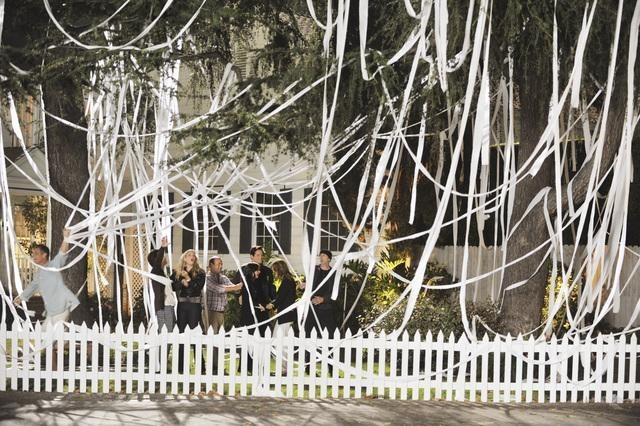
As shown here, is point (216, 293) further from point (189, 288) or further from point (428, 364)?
point (428, 364)

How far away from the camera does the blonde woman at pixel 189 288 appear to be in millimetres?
12586

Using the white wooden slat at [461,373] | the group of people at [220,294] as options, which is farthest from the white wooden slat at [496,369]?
the group of people at [220,294]

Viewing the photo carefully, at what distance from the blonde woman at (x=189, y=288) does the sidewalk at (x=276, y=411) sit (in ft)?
6.26

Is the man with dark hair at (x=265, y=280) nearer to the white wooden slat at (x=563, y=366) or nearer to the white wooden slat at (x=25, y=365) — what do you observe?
the white wooden slat at (x=25, y=365)

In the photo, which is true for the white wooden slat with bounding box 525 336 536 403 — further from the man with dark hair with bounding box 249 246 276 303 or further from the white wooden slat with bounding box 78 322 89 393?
the white wooden slat with bounding box 78 322 89 393

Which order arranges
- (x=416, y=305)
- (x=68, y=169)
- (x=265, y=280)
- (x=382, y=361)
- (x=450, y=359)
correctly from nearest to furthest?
(x=450, y=359) < (x=382, y=361) < (x=265, y=280) < (x=68, y=169) < (x=416, y=305)

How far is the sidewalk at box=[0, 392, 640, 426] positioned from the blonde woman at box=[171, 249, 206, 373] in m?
1.91

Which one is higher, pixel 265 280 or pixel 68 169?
pixel 68 169

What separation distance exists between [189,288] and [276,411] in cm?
290

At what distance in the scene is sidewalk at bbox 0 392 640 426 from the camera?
951 centimetres

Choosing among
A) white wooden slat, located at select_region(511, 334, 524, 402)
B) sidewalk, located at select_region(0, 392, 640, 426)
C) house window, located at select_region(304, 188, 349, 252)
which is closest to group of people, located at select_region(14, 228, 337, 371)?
sidewalk, located at select_region(0, 392, 640, 426)

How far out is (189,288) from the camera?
12617 mm

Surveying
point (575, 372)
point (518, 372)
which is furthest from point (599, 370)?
point (518, 372)

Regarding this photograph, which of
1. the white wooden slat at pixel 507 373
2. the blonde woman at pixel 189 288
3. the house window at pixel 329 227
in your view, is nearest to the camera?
the white wooden slat at pixel 507 373
